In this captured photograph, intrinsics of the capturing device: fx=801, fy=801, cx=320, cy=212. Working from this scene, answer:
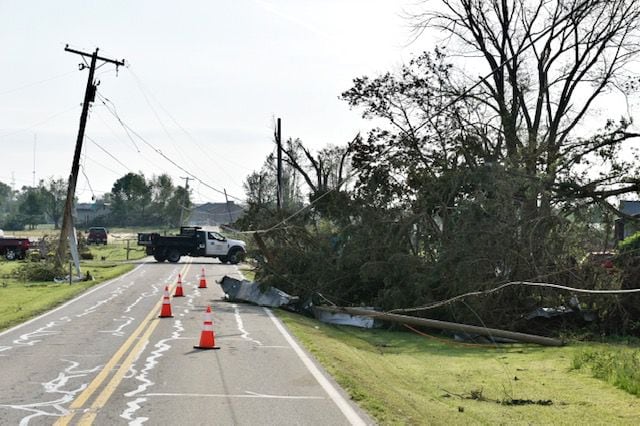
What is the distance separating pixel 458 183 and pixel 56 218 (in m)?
123

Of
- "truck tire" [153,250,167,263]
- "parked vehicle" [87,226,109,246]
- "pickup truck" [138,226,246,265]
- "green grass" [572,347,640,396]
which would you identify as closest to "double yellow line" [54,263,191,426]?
"green grass" [572,347,640,396]

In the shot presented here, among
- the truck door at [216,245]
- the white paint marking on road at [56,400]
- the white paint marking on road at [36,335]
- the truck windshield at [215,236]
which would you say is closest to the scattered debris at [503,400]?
the white paint marking on road at [56,400]

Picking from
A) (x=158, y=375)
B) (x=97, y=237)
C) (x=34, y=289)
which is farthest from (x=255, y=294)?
(x=97, y=237)

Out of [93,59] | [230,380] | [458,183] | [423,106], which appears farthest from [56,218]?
[230,380]

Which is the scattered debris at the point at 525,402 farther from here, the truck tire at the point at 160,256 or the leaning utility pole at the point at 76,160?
the truck tire at the point at 160,256

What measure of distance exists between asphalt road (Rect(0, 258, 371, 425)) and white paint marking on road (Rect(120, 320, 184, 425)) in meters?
0.01

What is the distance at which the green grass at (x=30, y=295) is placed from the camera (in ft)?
64.3

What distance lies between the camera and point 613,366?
1252 cm

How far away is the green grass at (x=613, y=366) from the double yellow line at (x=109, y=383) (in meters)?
6.90

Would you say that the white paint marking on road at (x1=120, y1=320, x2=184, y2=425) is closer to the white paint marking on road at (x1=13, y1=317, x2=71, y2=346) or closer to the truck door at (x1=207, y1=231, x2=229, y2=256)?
the white paint marking on road at (x1=13, y1=317, x2=71, y2=346)

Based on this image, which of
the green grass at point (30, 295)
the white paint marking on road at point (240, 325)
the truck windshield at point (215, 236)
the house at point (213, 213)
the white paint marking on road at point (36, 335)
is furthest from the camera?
the house at point (213, 213)

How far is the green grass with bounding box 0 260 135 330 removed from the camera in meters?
19.6

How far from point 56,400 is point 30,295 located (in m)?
19.0

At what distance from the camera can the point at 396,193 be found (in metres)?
23.8
